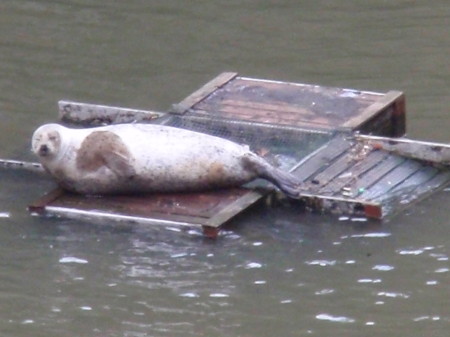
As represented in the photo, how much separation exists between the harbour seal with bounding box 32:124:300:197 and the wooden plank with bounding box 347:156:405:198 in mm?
351

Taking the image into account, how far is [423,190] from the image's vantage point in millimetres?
9602

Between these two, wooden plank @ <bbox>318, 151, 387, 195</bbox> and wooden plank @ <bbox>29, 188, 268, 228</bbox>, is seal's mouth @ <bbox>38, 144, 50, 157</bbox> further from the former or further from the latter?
wooden plank @ <bbox>318, 151, 387, 195</bbox>

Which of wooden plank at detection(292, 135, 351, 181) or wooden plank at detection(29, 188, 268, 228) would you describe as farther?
wooden plank at detection(292, 135, 351, 181)

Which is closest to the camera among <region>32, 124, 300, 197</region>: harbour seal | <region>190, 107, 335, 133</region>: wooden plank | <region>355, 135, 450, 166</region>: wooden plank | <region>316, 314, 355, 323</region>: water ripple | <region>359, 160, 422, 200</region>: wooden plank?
<region>316, 314, 355, 323</region>: water ripple

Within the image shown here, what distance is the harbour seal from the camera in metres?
9.58

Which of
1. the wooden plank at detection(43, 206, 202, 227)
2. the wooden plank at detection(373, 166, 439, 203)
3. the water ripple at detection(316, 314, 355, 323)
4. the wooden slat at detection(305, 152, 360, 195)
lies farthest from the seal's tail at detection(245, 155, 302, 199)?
the water ripple at detection(316, 314, 355, 323)

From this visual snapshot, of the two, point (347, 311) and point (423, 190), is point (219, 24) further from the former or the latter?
point (347, 311)

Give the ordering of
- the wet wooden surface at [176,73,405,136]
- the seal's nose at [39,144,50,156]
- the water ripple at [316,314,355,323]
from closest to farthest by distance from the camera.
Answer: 1. the water ripple at [316,314,355,323]
2. the seal's nose at [39,144,50,156]
3. the wet wooden surface at [176,73,405,136]

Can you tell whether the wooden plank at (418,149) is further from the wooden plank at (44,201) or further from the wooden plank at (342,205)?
the wooden plank at (44,201)

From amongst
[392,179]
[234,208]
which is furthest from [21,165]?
[392,179]

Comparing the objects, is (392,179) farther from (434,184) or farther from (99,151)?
(99,151)

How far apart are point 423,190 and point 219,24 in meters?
4.38

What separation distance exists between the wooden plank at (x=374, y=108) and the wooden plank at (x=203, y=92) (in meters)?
1.14

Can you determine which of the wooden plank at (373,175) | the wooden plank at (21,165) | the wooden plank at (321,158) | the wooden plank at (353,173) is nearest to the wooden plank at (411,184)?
the wooden plank at (373,175)
